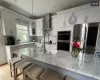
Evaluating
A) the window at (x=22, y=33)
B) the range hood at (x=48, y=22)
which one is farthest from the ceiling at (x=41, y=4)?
the window at (x=22, y=33)

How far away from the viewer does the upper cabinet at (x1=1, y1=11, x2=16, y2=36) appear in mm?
2882

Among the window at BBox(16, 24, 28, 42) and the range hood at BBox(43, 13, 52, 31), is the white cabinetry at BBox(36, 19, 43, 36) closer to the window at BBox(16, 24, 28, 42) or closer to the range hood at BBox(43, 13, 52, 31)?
→ the range hood at BBox(43, 13, 52, 31)

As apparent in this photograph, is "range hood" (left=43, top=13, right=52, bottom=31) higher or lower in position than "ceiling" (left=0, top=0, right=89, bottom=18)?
lower

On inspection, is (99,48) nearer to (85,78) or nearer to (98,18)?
(98,18)

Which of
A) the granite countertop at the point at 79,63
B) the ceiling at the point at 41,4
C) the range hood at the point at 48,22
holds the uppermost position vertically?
the ceiling at the point at 41,4

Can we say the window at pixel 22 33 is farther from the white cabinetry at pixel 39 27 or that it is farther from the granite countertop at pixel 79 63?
the granite countertop at pixel 79 63

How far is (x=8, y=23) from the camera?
3029 mm

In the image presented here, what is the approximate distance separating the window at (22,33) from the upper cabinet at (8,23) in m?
0.75

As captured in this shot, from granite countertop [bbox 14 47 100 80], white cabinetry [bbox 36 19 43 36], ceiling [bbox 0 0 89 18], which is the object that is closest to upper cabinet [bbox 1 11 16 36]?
ceiling [bbox 0 0 89 18]

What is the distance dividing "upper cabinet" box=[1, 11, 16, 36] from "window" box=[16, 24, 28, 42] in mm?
753

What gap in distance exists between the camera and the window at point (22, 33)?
4.01m

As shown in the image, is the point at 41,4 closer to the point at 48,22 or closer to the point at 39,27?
the point at 48,22

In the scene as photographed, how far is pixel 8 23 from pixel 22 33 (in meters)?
1.36

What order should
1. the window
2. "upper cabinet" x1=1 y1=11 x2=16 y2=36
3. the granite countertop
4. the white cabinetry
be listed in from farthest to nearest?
the white cabinetry
the window
"upper cabinet" x1=1 y1=11 x2=16 y2=36
the granite countertop
